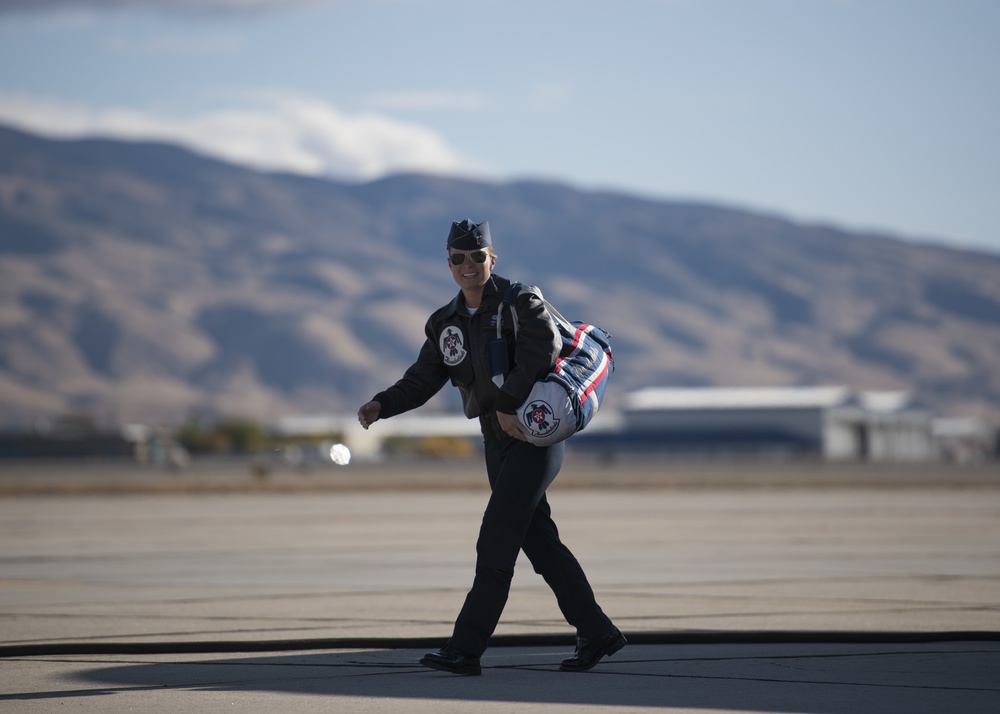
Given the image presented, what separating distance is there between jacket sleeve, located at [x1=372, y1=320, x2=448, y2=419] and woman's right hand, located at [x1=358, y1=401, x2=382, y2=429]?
36 millimetres

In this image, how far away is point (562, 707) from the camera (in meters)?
6.83

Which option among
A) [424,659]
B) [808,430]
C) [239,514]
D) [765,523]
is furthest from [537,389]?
[808,430]

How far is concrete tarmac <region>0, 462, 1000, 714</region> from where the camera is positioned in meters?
7.23

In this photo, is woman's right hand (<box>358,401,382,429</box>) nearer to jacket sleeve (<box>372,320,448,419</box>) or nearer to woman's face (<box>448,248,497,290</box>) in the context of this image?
jacket sleeve (<box>372,320,448,419</box>)

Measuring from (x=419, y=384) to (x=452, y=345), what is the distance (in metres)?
0.41

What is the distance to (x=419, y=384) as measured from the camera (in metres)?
8.41

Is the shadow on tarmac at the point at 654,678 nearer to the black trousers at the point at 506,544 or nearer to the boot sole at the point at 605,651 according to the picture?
the boot sole at the point at 605,651

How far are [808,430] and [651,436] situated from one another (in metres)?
16.6

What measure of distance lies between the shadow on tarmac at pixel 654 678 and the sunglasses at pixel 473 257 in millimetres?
2121

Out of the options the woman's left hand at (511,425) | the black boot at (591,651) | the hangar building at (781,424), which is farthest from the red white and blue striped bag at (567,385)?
the hangar building at (781,424)

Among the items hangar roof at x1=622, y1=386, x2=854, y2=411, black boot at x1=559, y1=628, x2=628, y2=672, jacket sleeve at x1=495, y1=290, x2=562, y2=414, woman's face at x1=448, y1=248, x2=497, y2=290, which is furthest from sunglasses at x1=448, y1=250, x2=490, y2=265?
hangar roof at x1=622, y1=386, x2=854, y2=411

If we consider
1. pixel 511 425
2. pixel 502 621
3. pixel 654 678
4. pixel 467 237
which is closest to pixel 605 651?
pixel 654 678

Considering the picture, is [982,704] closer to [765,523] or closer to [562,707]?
[562,707]

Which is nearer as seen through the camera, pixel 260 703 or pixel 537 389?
pixel 260 703
